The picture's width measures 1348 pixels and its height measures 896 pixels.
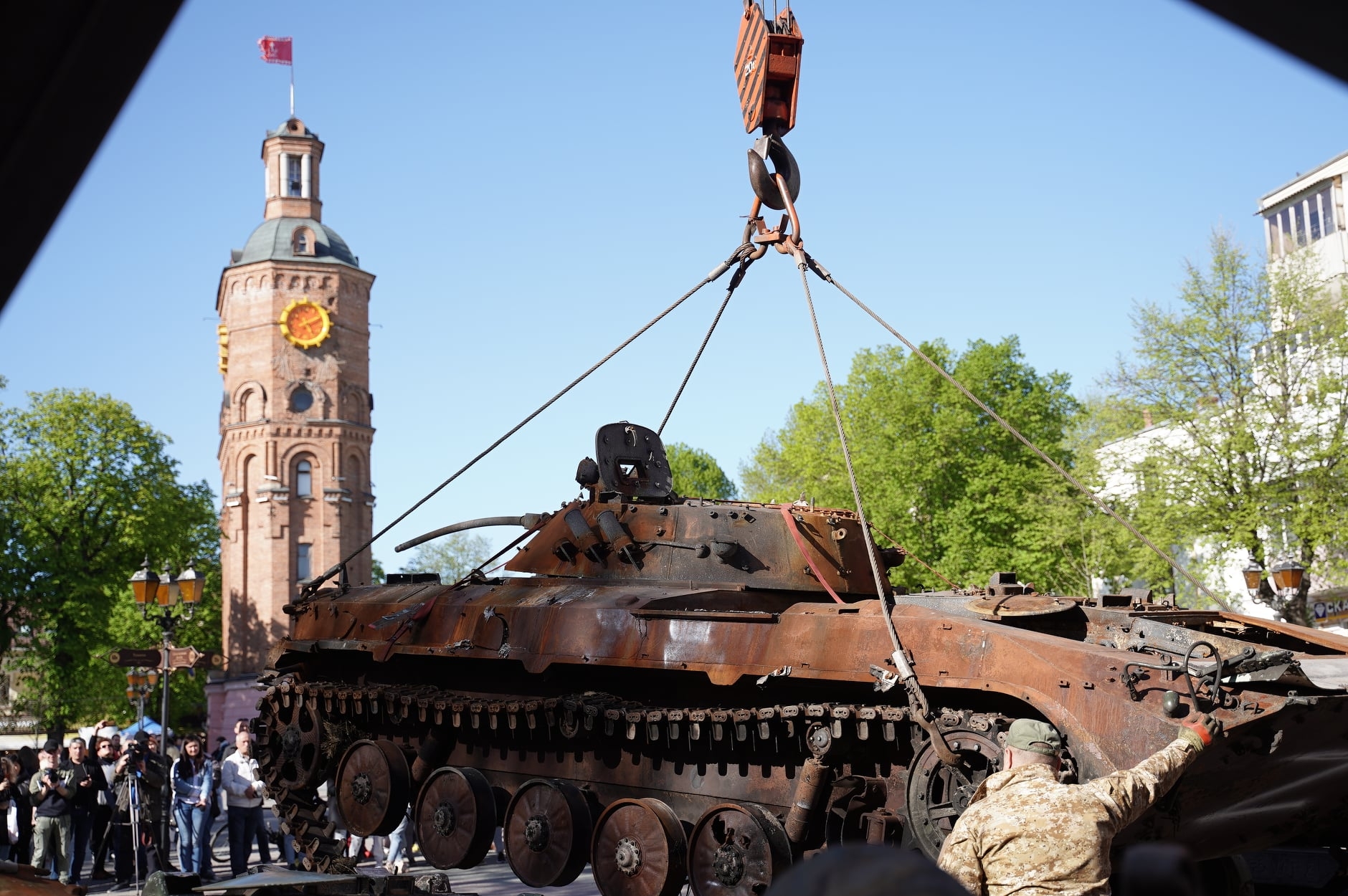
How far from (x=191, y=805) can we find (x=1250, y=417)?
21.3 m

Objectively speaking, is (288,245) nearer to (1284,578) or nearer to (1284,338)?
(1284,338)

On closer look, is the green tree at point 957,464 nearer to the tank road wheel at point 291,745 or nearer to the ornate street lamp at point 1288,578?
the ornate street lamp at point 1288,578

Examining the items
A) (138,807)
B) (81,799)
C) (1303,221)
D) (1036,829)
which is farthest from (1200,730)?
(1303,221)

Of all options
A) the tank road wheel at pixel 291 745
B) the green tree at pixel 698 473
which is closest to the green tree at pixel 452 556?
the green tree at pixel 698 473

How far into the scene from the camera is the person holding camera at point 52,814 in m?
15.9

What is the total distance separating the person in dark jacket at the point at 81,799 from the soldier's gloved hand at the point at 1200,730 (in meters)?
13.6

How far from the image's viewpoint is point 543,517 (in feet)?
41.6

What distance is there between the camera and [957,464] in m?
37.7

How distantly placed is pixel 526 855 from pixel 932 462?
28048 mm

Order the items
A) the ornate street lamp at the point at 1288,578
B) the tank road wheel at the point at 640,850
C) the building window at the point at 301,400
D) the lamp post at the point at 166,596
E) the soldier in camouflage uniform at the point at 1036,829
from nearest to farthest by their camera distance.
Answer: the soldier in camouflage uniform at the point at 1036,829 → the tank road wheel at the point at 640,850 → the lamp post at the point at 166,596 → the ornate street lamp at the point at 1288,578 → the building window at the point at 301,400

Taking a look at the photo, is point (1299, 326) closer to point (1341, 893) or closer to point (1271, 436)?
point (1271, 436)

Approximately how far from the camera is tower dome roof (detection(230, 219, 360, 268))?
57375 millimetres

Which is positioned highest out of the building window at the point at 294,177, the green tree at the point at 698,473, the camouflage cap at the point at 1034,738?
the building window at the point at 294,177

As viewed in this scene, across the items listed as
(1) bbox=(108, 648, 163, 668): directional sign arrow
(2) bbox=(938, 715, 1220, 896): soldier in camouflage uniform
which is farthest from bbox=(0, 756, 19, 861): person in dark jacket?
(2) bbox=(938, 715, 1220, 896): soldier in camouflage uniform
